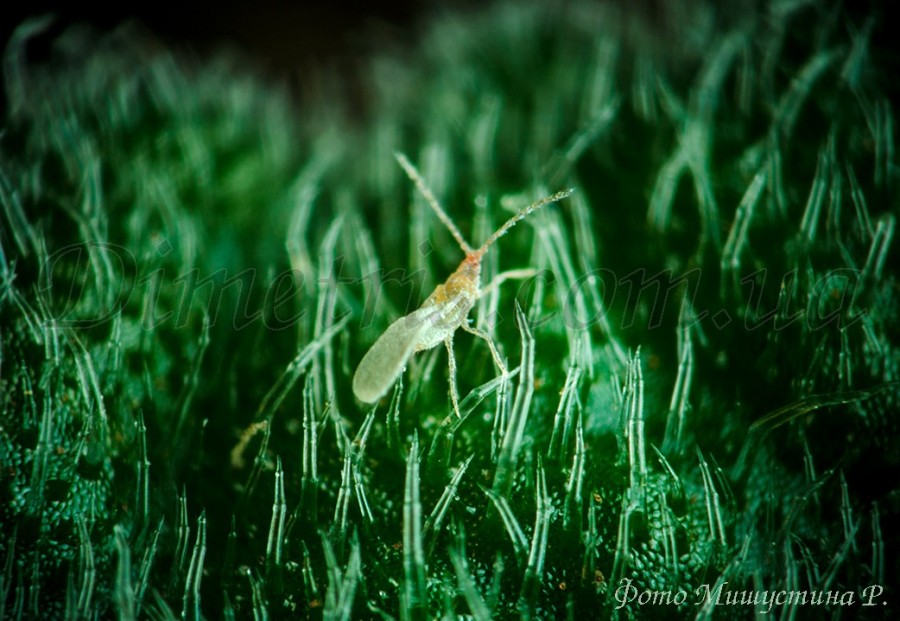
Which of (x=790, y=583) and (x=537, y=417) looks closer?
(x=790, y=583)

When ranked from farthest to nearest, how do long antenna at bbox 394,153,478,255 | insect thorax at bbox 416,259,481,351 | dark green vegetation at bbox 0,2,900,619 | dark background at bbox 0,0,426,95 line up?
1. dark background at bbox 0,0,426,95
2. long antenna at bbox 394,153,478,255
3. insect thorax at bbox 416,259,481,351
4. dark green vegetation at bbox 0,2,900,619

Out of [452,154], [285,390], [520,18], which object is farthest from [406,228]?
[520,18]

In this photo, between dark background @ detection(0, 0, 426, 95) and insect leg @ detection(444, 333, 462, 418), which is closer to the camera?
insect leg @ detection(444, 333, 462, 418)

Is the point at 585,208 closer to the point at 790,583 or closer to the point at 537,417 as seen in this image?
the point at 537,417

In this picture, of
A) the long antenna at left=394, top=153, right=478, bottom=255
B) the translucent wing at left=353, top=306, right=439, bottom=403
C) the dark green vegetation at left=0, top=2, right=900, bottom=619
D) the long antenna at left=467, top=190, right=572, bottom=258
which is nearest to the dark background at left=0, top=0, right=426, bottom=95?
the dark green vegetation at left=0, top=2, right=900, bottom=619

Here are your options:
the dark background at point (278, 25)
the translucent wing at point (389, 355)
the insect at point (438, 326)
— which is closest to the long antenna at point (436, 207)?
the insect at point (438, 326)

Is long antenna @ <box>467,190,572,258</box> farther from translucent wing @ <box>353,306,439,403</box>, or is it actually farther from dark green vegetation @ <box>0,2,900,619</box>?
translucent wing @ <box>353,306,439,403</box>
